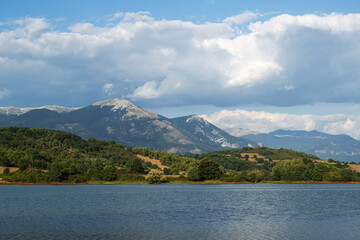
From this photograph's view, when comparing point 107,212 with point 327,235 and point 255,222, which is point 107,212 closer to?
point 255,222

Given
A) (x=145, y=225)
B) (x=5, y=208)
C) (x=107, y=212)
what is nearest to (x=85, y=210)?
(x=107, y=212)

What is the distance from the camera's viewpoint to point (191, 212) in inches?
3654

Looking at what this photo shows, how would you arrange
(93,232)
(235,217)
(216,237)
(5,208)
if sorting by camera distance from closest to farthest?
(216,237), (93,232), (235,217), (5,208)

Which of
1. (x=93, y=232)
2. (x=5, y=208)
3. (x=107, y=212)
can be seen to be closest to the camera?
(x=93, y=232)

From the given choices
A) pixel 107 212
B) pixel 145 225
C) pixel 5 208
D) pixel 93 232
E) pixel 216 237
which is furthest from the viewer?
pixel 5 208

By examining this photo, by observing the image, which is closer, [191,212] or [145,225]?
[145,225]

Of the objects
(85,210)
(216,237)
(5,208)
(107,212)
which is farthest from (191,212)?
(5,208)

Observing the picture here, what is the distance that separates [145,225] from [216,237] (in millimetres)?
16983

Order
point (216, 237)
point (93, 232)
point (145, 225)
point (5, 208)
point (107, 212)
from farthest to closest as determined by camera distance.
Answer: point (5, 208) → point (107, 212) → point (145, 225) → point (93, 232) → point (216, 237)

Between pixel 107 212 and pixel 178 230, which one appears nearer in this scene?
pixel 178 230

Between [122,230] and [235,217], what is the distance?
2765cm

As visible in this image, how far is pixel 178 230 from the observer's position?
65.8 m

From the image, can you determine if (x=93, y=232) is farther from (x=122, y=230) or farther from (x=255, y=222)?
(x=255, y=222)

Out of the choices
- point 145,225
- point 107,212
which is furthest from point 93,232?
point 107,212
